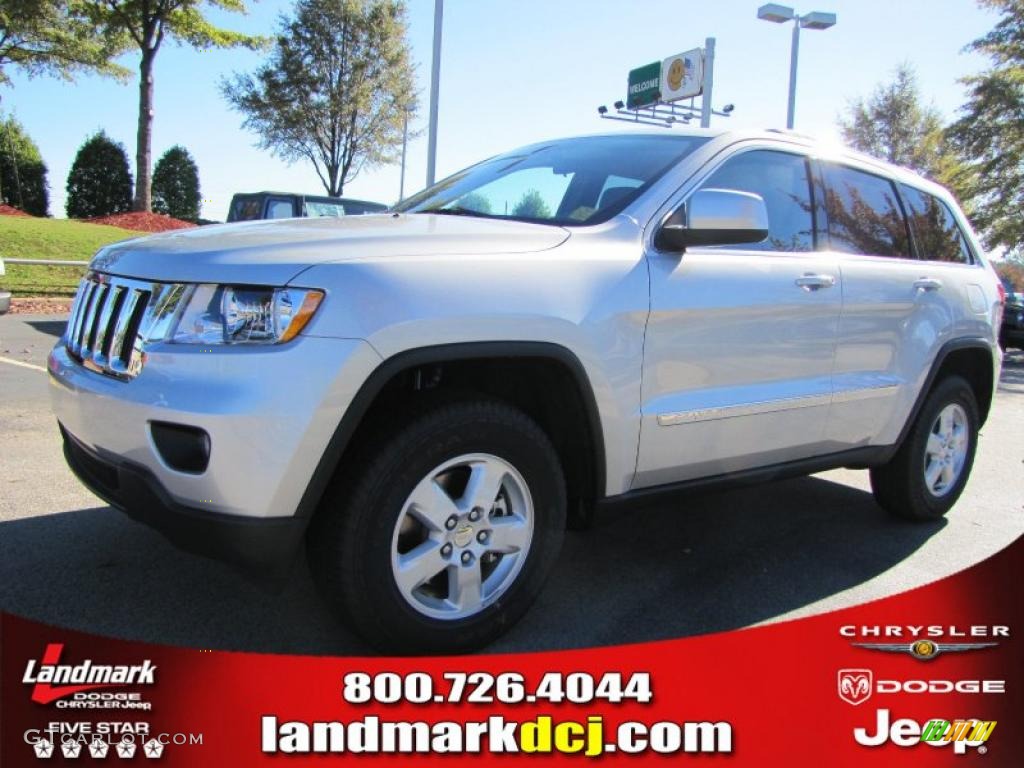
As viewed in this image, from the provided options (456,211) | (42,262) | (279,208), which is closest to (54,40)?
(42,262)

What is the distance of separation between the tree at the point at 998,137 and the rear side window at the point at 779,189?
2001cm

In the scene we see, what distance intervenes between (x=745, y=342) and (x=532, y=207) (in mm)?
965

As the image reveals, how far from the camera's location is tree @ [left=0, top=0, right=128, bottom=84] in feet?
68.2

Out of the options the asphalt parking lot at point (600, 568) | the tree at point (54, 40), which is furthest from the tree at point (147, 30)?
the asphalt parking lot at point (600, 568)

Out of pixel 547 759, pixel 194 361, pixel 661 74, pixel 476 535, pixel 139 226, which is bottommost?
pixel 547 759

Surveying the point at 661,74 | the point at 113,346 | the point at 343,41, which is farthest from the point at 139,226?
the point at 113,346

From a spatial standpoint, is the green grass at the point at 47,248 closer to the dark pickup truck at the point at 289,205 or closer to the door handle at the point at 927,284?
the dark pickup truck at the point at 289,205

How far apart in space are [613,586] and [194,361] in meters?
1.89

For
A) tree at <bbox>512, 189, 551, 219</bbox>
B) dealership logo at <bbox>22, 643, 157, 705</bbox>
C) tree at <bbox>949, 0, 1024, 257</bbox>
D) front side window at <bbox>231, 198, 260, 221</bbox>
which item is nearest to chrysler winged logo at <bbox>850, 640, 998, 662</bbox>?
tree at <bbox>512, 189, 551, 219</bbox>

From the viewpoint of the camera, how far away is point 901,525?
443 centimetres

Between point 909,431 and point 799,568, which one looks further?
point 909,431

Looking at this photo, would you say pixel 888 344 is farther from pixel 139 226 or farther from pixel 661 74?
pixel 661 74

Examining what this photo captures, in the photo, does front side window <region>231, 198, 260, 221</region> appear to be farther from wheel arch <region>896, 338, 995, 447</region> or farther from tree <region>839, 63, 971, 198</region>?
tree <region>839, 63, 971, 198</region>

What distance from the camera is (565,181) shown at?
3.45 m
